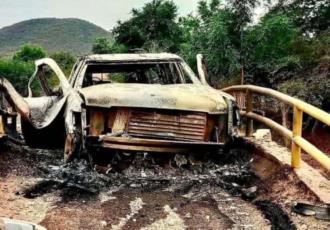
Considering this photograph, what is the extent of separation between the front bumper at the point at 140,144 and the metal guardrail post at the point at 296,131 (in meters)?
1.23

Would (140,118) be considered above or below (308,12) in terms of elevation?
below

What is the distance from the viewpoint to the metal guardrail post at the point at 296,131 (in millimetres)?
6066

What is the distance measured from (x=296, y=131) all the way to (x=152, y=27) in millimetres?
25408

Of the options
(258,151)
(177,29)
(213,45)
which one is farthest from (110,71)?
(177,29)

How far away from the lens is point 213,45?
21.3 meters

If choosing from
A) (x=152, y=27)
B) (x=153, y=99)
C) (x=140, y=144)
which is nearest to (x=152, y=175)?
(x=140, y=144)

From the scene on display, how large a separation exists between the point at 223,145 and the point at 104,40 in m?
33.2

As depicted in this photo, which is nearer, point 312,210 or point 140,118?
point 312,210

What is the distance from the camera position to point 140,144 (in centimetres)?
712

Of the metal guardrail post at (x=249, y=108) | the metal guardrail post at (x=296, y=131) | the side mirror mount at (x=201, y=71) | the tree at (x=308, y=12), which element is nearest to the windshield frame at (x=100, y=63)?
the side mirror mount at (x=201, y=71)

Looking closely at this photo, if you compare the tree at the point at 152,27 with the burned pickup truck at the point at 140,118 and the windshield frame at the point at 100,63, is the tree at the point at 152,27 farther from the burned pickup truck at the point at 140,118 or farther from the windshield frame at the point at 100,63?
the burned pickup truck at the point at 140,118

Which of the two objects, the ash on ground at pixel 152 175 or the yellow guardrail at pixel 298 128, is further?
the ash on ground at pixel 152 175

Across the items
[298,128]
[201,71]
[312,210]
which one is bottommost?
[312,210]

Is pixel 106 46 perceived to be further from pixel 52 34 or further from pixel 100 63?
pixel 52 34
